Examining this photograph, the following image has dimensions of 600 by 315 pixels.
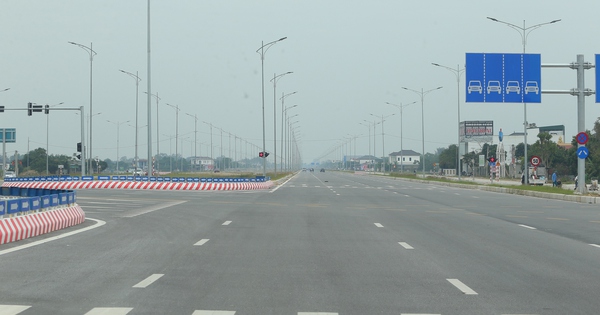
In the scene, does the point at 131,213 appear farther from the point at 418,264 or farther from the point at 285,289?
the point at 285,289

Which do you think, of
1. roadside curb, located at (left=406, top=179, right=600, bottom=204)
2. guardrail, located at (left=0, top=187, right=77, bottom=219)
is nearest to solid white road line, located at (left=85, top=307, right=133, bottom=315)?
guardrail, located at (left=0, top=187, right=77, bottom=219)

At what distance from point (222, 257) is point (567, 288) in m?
6.46

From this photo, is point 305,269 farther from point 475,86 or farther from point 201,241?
point 475,86

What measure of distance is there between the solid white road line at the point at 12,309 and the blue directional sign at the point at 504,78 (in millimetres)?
38844

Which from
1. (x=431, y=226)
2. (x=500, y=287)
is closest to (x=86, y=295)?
(x=500, y=287)

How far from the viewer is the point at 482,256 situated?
48.4 feet

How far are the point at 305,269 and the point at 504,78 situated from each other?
35.4 meters

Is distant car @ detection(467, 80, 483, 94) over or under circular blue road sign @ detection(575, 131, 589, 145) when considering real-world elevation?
over

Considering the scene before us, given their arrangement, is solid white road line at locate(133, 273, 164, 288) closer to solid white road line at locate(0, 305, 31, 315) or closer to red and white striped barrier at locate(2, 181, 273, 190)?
solid white road line at locate(0, 305, 31, 315)

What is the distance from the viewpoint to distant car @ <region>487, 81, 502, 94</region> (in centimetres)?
4525

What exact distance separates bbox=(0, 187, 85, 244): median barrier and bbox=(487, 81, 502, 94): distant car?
2890 centimetres

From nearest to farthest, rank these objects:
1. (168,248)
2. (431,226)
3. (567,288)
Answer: (567,288) < (168,248) < (431,226)

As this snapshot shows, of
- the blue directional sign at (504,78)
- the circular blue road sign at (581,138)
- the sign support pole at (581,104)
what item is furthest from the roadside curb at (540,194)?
the blue directional sign at (504,78)

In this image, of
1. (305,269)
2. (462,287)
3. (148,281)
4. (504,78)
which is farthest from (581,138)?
(148,281)
